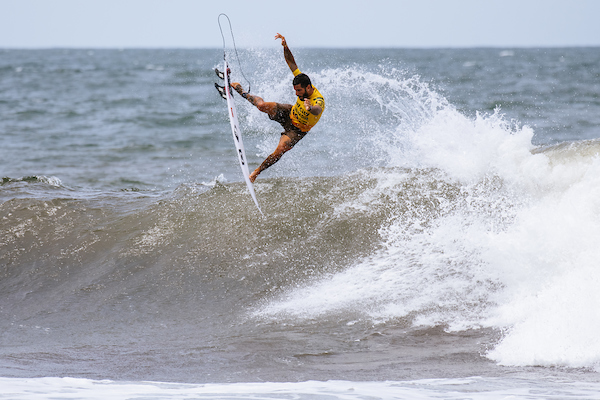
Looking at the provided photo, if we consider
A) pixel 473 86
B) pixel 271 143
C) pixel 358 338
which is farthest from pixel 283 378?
pixel 473 86

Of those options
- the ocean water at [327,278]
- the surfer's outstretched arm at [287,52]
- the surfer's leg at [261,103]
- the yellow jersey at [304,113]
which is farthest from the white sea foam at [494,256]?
the surfer's outstretched arm at [287,52]

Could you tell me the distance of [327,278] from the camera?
6.86 metres

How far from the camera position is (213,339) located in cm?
582

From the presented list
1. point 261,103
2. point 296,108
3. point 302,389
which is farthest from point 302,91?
point 302,389

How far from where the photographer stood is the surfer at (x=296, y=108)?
7129 millimetres

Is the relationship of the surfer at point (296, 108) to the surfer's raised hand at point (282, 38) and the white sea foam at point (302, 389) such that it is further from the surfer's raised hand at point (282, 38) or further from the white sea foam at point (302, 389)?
the white sea foam at point (302, 389)

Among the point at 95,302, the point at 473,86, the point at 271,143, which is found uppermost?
the point at 473,86

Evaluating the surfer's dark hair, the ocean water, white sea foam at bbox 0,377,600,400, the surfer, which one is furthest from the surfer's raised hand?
white sea foam at bbox 0,377,600,400

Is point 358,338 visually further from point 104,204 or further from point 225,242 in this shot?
point 104,204

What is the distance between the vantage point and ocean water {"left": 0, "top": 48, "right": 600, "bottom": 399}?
493 cm

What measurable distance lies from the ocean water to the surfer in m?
1.13

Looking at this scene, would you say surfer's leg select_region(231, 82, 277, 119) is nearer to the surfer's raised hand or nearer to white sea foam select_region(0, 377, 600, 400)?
the surfer's raised hand

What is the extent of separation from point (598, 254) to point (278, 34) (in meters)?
4.42

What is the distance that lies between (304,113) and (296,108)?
133mm
